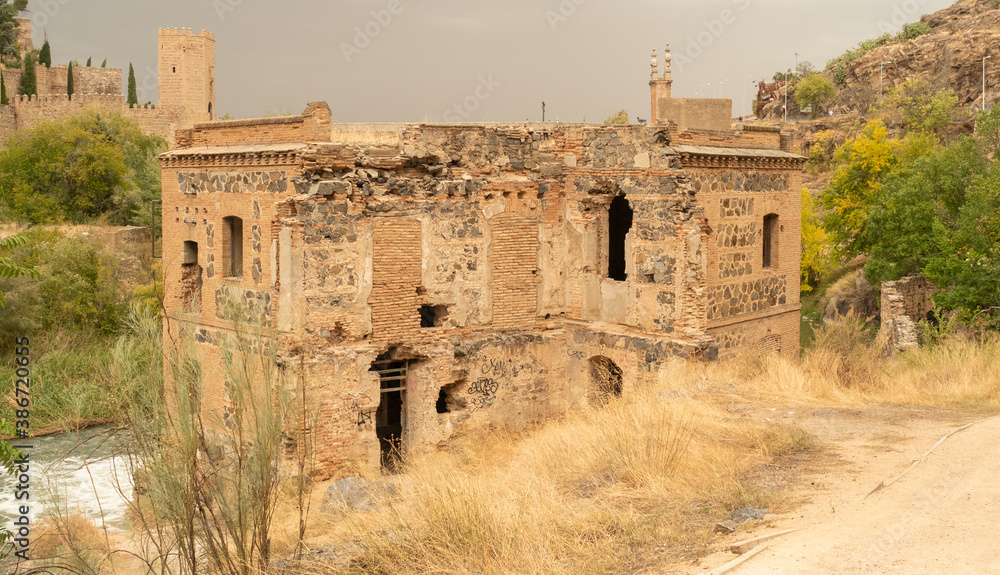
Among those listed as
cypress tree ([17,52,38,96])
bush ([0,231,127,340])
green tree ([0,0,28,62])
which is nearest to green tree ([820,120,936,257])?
bush ([0,231,127,340])

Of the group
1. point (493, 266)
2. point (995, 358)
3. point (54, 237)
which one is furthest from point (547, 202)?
point (54, 237)

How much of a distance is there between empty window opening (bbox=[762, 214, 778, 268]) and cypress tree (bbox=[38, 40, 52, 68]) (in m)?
54.6

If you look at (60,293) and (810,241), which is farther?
(810,241)

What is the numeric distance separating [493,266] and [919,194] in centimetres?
1526

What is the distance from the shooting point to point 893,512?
290 inches

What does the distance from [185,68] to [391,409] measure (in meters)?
37.3

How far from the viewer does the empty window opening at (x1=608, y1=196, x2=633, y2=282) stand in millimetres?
17984

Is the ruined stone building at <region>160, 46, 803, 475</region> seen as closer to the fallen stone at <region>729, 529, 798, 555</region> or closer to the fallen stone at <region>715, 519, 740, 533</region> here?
the fallen stone at <region>715, 519, 740, 533</region>

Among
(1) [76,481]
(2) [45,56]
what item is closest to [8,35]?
(2) [45,56]

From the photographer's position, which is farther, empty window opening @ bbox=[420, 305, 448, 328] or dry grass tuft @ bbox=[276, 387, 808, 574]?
empty window opening @ bbox=[420, 305, 448, 328]

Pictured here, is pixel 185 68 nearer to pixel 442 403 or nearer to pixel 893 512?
pixel 442 403

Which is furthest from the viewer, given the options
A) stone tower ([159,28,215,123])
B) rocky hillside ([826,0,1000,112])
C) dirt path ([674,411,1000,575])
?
rocky hillside ([826,0,1000,112])

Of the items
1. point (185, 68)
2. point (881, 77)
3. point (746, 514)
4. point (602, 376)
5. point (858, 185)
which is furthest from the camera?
point (881, 77)

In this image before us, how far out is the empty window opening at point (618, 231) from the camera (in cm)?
1798
